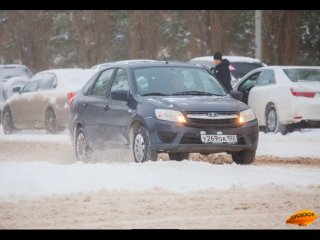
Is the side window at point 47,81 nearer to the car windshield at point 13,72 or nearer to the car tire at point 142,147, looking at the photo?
the car windshield at point 13,72

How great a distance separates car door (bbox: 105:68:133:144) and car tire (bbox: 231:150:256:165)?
1585mm

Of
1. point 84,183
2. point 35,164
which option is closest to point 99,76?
point 35,164

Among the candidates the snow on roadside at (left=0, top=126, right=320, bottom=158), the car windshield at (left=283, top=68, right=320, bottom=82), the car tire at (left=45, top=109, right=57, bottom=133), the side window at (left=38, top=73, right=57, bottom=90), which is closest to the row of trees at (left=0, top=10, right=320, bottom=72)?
the side window at (left=38, top=73, right=57, bottom=90)

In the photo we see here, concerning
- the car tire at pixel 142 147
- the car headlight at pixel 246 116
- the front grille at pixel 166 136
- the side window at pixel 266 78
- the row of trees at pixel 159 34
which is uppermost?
the car headlight at pixel 246 116

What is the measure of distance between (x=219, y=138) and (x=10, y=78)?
16.7 meters

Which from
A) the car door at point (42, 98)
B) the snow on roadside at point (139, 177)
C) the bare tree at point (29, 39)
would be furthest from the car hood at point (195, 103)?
the bare tree at point (29, 39)

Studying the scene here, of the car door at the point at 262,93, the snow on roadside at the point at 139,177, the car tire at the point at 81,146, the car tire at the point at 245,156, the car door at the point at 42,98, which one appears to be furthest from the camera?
the car door at the point at 42,98

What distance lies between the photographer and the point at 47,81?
22.7 m

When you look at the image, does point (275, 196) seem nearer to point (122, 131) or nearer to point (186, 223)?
point (186, 223)

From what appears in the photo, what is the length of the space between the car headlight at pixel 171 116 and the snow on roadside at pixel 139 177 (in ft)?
2.62

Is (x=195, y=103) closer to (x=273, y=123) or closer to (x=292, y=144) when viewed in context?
(x=292, y=144)

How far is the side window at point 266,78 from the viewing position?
21.4 meters

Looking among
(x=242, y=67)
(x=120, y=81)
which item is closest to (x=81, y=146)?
(x=120, y=81)

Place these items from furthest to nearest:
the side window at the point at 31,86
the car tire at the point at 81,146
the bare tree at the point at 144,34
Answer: the bare tree at the point at 144,34, the side window at the point at 31,86, the car tire at the point at 81,146
